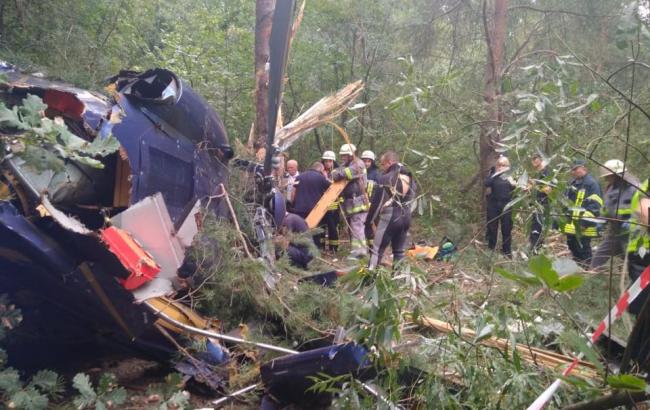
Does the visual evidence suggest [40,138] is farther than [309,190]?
No

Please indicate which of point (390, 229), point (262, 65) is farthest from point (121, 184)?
point (262, 65)

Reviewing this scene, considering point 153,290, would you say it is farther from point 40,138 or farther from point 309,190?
point 309,190

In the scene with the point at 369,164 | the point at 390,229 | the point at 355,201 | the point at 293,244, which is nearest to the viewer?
the point at 293,244

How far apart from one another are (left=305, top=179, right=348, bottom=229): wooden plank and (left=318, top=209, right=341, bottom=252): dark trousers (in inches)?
19.6

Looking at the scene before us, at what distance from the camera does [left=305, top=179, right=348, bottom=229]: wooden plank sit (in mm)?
7633

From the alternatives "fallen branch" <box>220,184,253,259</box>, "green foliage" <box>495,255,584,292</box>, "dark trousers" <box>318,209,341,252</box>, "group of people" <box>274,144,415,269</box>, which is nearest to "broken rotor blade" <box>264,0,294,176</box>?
"fallen branch" <box>220,184,253,259</box>

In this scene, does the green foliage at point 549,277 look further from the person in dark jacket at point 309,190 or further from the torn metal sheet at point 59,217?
the person in dark jacket at point 309,190

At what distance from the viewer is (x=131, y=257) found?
290 cm

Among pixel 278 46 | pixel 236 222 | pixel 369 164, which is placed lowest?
pixel 369 164

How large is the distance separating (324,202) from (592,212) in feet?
18.0

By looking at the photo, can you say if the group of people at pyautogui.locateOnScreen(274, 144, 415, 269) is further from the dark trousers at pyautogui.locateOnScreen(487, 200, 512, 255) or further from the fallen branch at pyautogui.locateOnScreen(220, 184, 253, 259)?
the fallen branch at pyautogui.locateOnScreen(220, 184, 253, 259)

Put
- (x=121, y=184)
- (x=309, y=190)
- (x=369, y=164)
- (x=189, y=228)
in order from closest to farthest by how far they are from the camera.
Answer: (x=121, y=184), (x=189, y=228), (x=309, y=190), (x=369, y=164)

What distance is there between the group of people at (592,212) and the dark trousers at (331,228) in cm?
212

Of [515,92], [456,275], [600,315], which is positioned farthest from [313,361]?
[600,315]
